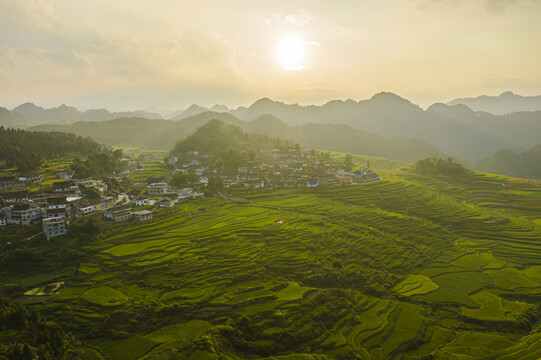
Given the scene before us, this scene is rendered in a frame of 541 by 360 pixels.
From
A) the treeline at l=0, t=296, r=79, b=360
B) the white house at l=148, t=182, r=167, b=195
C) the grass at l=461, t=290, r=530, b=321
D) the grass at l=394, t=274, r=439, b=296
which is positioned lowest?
the grass at l=461, t=290, r=530, b=321

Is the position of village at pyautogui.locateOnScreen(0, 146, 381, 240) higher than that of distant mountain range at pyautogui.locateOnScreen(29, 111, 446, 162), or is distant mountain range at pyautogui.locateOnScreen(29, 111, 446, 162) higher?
distant mountain range at pyautogui.locateOnScreen(29, 111, 446, 162)

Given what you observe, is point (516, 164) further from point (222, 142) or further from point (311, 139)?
point (222, 142)

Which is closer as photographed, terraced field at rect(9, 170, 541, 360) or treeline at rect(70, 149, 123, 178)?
terraced field at rect(9, 170, 541, 360)

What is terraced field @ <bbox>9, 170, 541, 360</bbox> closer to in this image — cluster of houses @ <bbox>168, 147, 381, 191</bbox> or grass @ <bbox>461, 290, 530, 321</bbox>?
grass @ <bbox>461, 290, 530, 321</bbox>

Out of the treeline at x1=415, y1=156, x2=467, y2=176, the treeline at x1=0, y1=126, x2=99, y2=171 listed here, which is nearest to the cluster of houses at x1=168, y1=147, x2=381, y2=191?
the treeline at x1=415, y1=156, x2=467, y2=176

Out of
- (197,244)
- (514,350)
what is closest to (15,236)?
(197,244)

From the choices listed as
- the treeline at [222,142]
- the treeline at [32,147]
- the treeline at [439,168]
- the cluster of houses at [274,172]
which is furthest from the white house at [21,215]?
the treeline at [439,168]
